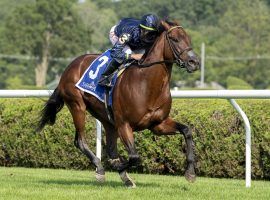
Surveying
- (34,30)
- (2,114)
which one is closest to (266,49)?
(34,30)

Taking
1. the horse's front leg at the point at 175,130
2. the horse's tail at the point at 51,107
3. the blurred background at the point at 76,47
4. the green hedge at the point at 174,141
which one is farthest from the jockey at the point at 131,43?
the blurred background at the point at 76,47

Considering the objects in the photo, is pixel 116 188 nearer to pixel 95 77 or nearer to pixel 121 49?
pixel 95 77

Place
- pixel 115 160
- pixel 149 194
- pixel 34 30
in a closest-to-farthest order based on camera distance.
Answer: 1. pixel 149 194
2. pixel 115 160
3. pixel 34 30

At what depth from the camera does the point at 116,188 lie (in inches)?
279

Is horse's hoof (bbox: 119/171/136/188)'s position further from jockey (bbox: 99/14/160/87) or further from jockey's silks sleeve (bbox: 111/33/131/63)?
Answer: jockey's silks sleeve (bbox: 111/33/131/63)

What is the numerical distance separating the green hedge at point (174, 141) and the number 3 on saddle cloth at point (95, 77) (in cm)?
173

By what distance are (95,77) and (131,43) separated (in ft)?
1.86

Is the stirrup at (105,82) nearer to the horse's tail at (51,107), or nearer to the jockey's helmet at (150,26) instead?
the jockey's helmet at (150,26)

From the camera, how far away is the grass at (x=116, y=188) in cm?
646

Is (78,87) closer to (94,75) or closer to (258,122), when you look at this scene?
(94,75)

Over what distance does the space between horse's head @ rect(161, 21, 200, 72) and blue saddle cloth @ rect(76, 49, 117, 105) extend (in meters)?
0.88

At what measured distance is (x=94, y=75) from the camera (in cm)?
761

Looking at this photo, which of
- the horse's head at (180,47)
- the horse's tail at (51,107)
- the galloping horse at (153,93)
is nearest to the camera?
the horse's head at (180,47)

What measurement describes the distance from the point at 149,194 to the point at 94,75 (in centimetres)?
162
